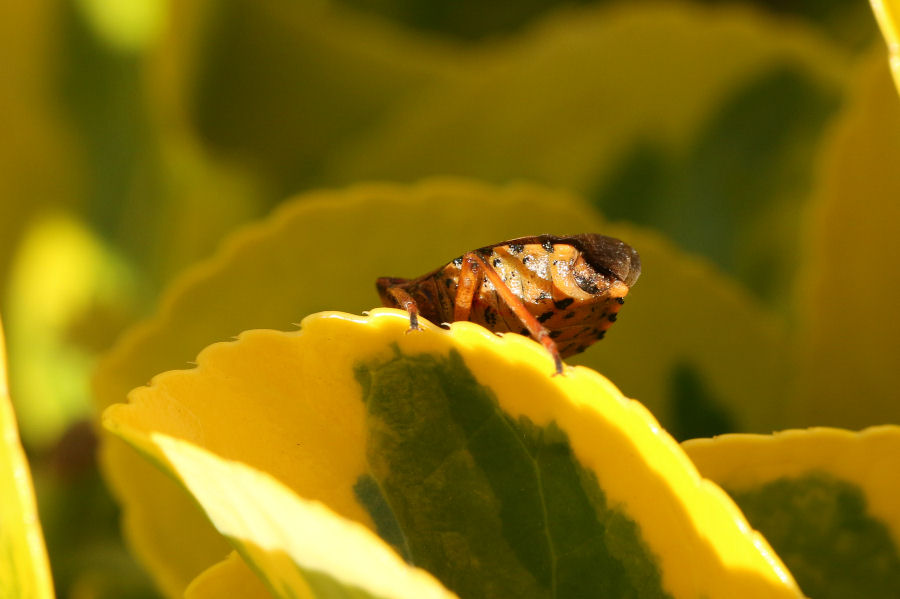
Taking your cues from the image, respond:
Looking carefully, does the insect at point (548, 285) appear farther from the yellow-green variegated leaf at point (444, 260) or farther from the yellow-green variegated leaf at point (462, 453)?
the yellow-green variegated leaf at point (462, 453)

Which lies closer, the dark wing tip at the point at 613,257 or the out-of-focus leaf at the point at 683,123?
the dark wing tip at the point at 613,257

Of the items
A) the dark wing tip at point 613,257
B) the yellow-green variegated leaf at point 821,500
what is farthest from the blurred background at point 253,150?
the yellow-green variegated leaf at point 821,500

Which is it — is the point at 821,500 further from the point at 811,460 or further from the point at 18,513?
the point at 18,513

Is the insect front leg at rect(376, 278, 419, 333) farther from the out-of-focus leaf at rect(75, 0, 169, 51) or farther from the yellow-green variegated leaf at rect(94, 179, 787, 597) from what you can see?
the out-of-focus leaf at rect(75, 0, 169, 51)

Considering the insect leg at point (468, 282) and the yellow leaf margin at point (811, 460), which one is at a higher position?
the insect leg at point (468, 282)

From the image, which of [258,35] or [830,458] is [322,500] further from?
[258,35]

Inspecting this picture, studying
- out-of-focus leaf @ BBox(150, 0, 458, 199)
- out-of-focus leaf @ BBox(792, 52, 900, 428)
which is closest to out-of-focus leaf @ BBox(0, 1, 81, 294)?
out-of-focus leaf @ BBox(150, 0, 458, 199)
